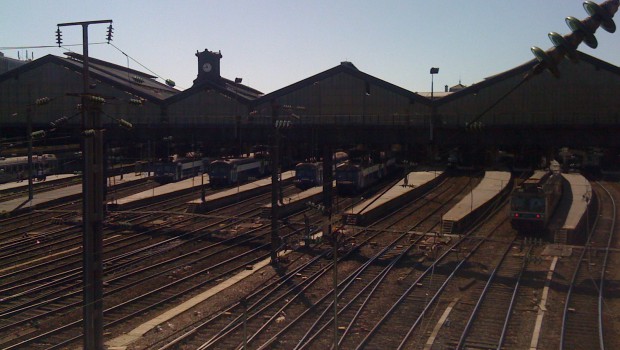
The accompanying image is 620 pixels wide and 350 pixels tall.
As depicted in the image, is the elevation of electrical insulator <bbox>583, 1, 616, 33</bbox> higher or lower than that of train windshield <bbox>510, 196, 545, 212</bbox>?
higher

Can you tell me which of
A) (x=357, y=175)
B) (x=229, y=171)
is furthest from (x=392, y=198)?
(x=229, y=171)

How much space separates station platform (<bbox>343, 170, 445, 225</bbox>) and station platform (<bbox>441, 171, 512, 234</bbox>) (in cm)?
277

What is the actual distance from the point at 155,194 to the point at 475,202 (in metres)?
16.3

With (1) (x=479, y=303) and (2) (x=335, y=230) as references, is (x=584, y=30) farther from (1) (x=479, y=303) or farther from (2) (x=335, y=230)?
(1) (x=479, y=303)

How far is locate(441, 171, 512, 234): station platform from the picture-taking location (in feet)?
70.5

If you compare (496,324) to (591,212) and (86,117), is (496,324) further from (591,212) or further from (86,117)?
Answer: (591,212)

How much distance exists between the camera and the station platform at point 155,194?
1085 inches

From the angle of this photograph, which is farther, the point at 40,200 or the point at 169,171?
the point at 169,171

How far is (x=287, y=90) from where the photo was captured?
34.1m

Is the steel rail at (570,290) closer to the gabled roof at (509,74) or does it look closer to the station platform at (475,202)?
the station platform at (475,202)

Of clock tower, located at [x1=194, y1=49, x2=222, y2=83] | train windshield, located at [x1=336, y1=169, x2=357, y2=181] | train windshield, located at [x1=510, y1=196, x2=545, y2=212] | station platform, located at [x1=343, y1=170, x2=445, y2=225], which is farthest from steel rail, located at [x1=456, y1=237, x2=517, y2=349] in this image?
clock tower, located at [x1=194, y1=49, x2=222, y2=83]

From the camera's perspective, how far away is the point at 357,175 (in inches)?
1245

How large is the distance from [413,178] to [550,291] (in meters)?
21.4

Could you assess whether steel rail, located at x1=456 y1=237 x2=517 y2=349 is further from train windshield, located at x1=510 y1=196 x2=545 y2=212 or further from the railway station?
Answer: train windshield, located at x1=510 y1=196 x2=545 y2=212
